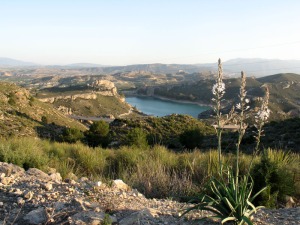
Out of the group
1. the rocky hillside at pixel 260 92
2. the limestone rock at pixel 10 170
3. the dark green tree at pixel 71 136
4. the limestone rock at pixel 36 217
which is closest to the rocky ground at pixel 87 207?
the limestone rock at pixel 36 217

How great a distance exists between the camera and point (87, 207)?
326 cm

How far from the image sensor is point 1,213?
3.26 metres

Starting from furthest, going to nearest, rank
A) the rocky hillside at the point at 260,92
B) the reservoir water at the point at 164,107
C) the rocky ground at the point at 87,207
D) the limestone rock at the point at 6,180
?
1. the reservoir water at the point at 164,107
2. the rocky hillside at the point at 260,92
3. the limestone rock at the point at 6,180
4. the rocky ground at the point at 87,207

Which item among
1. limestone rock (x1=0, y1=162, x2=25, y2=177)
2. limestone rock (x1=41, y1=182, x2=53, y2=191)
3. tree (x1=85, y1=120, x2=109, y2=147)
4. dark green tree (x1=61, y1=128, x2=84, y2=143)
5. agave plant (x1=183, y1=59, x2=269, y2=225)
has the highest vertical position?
agave plant (x1=183, y1=59, x2=269, y2=225)

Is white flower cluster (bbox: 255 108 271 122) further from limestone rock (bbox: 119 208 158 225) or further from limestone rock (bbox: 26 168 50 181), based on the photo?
limestone rock (bbox: 26 168 50 181)

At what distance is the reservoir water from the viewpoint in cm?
9944

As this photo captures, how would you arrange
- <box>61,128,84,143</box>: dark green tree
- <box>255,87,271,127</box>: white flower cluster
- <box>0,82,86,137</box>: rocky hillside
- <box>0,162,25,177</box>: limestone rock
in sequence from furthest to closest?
<box>0,82,86,137</box>: rocky hillside, <box>61,128,84,143</box>: dark green tree, <box>0,162,25,177</box>: limestone rock, <box>255,87,271,127</box>: white flower cluster

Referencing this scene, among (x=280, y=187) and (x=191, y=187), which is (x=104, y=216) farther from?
(x=280, y=187)

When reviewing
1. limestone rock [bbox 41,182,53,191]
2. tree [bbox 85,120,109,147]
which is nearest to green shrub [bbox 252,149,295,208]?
limestone rock [bbox 41,182,53,191]

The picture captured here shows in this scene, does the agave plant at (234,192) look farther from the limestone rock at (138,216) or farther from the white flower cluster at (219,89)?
the limestone rock at (138,216)

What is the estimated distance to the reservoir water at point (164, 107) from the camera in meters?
99.4

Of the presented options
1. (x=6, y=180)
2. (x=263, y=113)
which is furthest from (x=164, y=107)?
(x=263, y=113)

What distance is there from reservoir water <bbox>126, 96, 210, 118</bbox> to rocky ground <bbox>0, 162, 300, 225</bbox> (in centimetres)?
8966

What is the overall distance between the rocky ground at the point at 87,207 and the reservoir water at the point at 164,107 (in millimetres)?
89664
